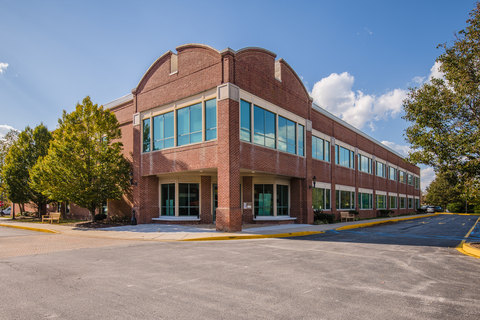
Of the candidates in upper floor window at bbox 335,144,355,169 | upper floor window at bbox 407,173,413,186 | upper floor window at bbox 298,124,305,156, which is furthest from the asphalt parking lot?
upper floor window at bbox 407,173,413,186

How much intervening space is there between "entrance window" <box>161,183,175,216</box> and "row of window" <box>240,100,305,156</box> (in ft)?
23.9

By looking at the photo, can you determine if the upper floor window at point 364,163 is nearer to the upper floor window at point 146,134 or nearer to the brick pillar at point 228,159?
the brick pillar at point 228,159

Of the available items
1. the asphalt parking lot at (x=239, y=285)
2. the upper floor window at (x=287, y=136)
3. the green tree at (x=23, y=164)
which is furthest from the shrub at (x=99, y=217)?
the upper floor window at (x=287, y=136)

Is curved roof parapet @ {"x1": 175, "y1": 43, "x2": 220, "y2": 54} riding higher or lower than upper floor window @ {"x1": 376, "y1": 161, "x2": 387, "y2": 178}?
higher

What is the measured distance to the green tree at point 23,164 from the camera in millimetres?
28203

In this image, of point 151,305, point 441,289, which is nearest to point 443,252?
point 441,289

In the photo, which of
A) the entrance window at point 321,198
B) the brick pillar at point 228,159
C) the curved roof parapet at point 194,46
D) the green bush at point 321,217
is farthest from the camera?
the entrance window at point 321,198

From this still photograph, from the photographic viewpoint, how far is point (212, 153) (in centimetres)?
1722

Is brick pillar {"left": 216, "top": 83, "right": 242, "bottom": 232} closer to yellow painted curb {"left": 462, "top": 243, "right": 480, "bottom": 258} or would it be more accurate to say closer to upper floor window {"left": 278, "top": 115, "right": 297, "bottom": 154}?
upper floor window {"left": 278, "top": 115, "right": 297, "bottom": 154}

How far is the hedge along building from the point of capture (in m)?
16.9

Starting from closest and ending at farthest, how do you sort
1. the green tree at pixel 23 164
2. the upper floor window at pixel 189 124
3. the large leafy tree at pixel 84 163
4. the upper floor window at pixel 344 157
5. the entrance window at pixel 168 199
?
1. the upper floor window at pixel 189 124
2. the large leafy tree at pixel 84 163
3. the entrance window at pixel 168 199
4. the green tree at pixel 23 164
5. the upper floor window at pixel 344 157

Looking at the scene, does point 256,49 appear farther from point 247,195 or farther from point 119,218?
point 119,218

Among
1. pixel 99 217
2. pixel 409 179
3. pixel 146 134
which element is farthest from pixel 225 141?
pixel 409 179

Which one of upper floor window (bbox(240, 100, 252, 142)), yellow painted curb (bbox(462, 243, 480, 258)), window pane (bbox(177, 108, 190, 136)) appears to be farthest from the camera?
window pane (bbox(177, 108, 190, 136))
